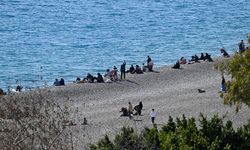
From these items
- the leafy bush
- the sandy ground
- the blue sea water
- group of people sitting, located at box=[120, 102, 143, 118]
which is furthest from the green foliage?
the blue sea water

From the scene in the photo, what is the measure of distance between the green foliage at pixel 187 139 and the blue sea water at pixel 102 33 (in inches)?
955

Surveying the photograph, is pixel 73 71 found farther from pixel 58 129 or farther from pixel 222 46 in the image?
pixel 58 129

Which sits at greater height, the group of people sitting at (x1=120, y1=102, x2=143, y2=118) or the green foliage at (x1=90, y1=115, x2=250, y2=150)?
the green foliage at (x1=90, y1=115, x2=250, y2=150)

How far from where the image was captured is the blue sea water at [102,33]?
2196 inches

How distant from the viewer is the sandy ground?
101 feet

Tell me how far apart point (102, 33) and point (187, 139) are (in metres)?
53.6

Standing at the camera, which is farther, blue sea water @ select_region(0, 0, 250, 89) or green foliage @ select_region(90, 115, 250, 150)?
blue sea water @ select_region(0, 0, 250, 89)

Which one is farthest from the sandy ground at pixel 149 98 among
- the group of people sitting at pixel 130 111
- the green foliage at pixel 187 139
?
the green foliage at pixel 187 139

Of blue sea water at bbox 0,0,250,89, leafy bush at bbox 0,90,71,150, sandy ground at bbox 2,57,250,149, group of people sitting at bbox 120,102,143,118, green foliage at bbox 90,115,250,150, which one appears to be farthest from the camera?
blue sea water at bbox 0,0,250,89

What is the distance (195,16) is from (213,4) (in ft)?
46.4

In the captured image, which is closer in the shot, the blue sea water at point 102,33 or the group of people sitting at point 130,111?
the group of people sitting at point 130,111

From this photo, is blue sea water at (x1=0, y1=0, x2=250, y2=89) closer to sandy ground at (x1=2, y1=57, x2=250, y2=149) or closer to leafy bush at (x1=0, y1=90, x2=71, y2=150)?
sandy ground at (x1=2, y1=57, x2=250, y2=149)

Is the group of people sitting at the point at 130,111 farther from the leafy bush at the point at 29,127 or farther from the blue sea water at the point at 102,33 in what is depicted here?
the leafy bush at the point at 29,127

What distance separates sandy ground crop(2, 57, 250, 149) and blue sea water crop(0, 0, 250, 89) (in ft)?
15.3
